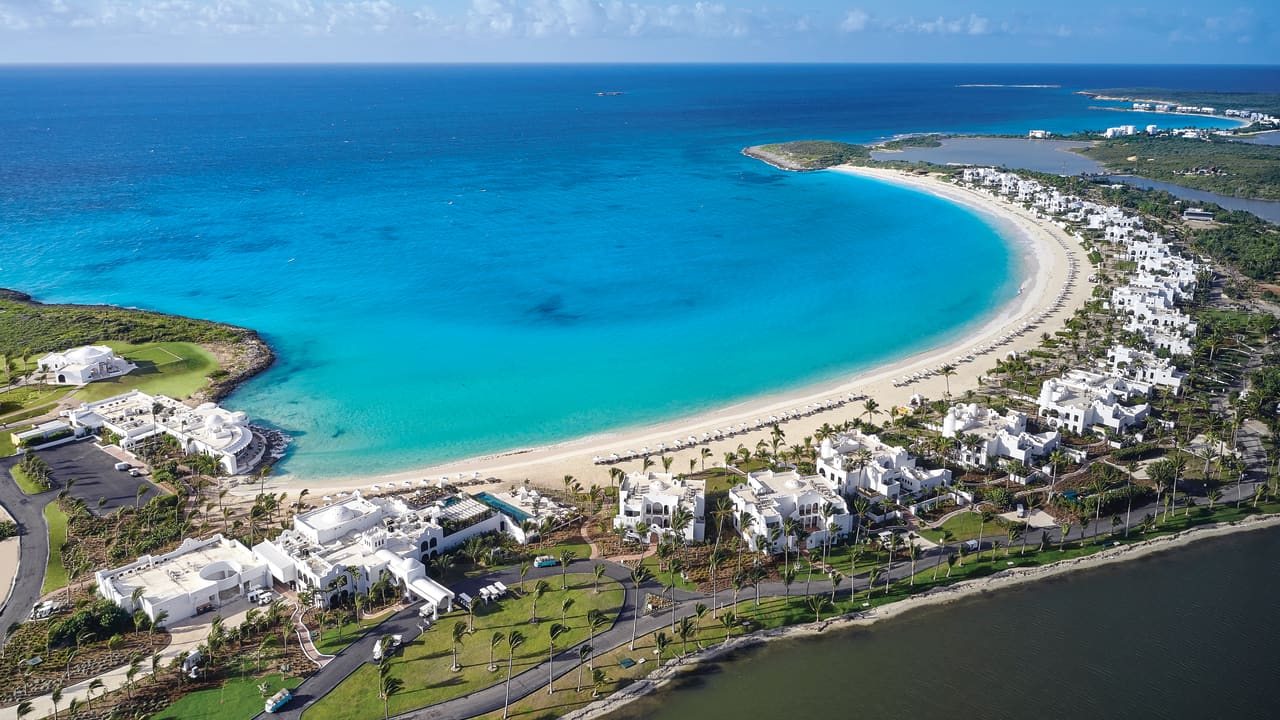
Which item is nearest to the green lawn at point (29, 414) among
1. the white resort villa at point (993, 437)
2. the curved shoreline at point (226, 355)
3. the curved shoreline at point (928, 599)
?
the curved shoreline at point (226, 355)

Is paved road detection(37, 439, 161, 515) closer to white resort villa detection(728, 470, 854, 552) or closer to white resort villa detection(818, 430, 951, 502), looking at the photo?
white resort villa detection(728, 470, 854, 552)

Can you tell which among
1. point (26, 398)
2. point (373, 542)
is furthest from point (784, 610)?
point (26, 398)

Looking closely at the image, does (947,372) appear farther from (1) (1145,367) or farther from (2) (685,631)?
(2) (685,631)

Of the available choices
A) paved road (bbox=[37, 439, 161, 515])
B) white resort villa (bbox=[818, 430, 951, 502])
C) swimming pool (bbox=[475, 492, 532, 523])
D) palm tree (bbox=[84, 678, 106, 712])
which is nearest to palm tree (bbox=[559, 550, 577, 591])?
swimming pool (bbox=[475, 492, 532, 523])

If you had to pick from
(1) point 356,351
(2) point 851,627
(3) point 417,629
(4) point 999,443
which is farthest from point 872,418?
(1) point 356,351

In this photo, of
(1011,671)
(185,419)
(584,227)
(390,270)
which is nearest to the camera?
(1011,671)

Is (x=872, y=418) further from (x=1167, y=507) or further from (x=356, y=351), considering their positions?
(x=356, y=351)
